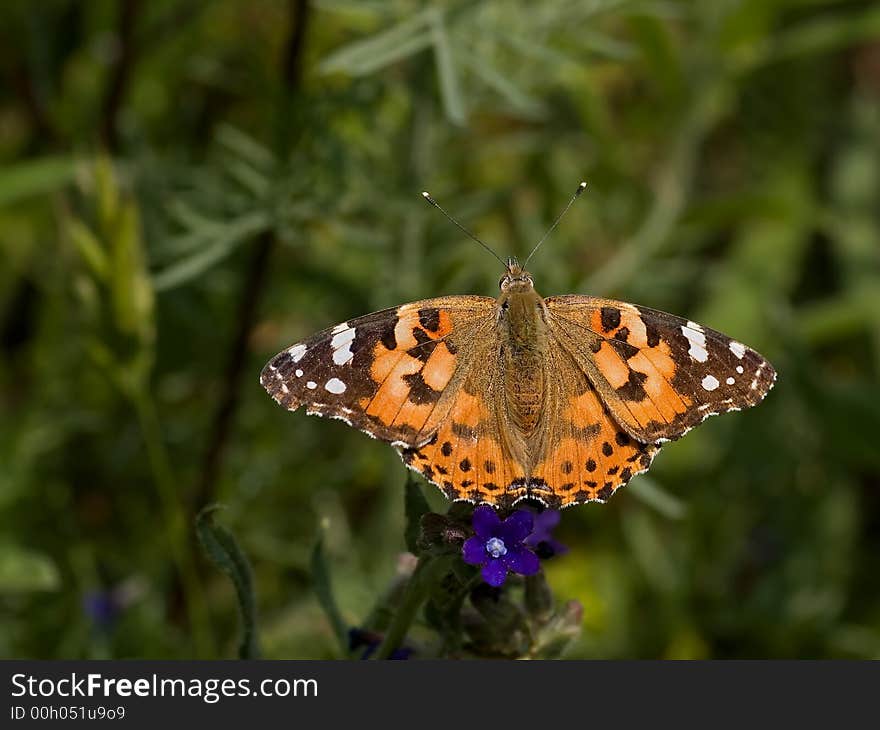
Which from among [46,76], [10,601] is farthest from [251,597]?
[46,76]

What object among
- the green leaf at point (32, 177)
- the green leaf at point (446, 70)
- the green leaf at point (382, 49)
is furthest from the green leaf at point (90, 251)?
the green leaf at point (446, 70)

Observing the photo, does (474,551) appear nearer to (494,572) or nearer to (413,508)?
(494,572)

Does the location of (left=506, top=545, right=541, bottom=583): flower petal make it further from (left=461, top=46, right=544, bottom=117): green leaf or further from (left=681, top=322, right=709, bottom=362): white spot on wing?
(left=461, top=46, right=544, bottom=117): green leaf

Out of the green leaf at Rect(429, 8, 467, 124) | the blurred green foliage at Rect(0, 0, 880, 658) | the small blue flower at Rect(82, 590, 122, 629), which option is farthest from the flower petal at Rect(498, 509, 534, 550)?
the small blue flower at Rect(82, 590, 122, 629)

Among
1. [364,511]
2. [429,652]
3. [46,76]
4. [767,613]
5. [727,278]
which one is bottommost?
[429,652]

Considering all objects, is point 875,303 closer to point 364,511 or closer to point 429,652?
point 364,511

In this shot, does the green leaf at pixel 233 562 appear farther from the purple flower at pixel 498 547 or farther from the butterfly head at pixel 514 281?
the butterfly head at pixel 514 281

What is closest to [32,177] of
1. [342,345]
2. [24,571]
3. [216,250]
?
[216,250]
